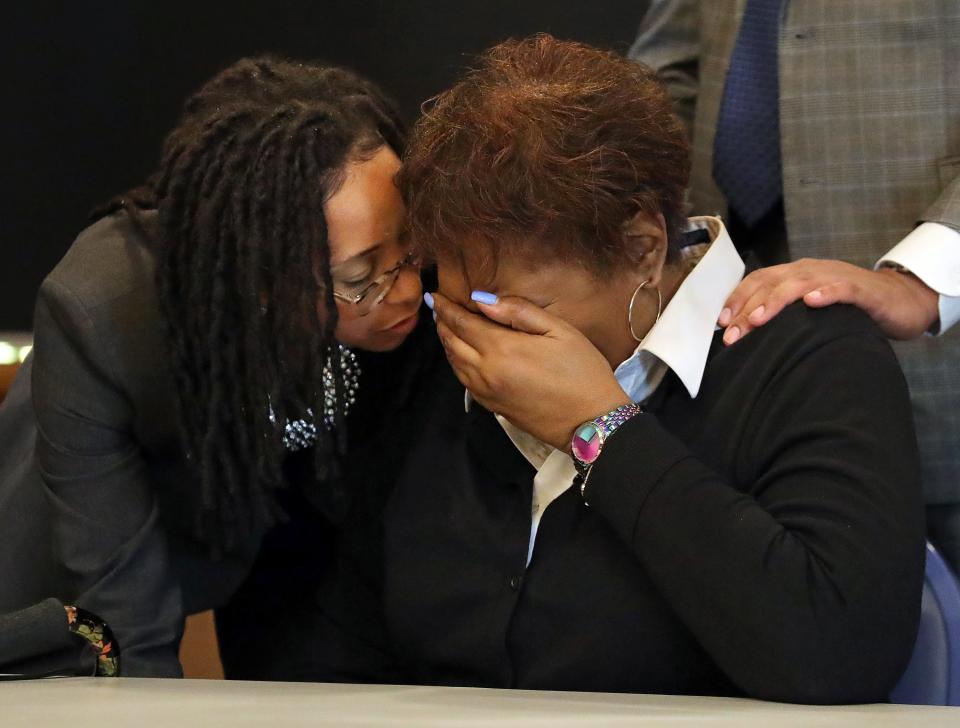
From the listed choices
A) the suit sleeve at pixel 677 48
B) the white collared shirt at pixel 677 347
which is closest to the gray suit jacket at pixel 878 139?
the suit sleeve at pixel 677 48

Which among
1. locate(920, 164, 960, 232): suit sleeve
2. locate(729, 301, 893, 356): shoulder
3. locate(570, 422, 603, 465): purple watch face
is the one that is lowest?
locate(570, 422, 603, 465): purple watch face

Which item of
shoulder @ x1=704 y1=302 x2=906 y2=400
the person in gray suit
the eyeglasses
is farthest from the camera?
the person in gray suit

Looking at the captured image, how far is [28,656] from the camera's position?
1.30 metres

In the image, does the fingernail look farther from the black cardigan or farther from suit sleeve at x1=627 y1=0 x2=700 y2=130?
suit sleeve at x1=627 y1=0 x2=700 y2=130

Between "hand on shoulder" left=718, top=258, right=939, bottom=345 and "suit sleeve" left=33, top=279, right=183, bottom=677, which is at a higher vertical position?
"hand on shoulder" left=718, top=258, right=939, bottom=345

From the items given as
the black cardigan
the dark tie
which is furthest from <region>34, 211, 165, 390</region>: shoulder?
the dark tie

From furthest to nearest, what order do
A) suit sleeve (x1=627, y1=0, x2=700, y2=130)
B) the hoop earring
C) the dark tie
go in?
suit sleeve (x1=627, y1=0, x2=700, y2=130)
the dark tie
the hoop earring

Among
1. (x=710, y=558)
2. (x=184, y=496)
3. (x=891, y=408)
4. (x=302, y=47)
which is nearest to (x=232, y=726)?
→ (x=710, y=558)

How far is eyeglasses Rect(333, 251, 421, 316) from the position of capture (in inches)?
56.3

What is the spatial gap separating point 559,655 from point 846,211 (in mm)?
799

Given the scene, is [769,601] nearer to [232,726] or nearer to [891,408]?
[891,408]

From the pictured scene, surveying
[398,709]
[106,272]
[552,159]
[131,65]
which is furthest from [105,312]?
[131,65]

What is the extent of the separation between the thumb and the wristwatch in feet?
0.39

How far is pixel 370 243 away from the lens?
1393 millimetres
